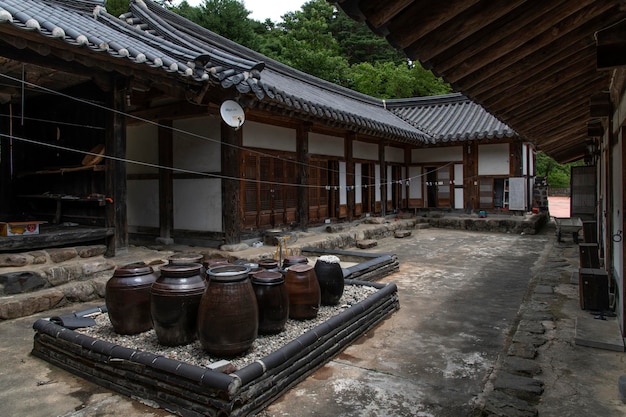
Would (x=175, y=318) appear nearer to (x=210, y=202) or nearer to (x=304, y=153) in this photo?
(x=210, y=202)

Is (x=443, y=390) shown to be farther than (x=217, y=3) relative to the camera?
No

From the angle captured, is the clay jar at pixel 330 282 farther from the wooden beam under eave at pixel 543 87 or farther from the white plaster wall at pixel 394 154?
the white plaster wall at pixel 394 154

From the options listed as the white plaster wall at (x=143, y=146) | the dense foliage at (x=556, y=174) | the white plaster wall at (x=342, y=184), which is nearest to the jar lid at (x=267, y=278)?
the white plaster wall at (x=143, y=146)

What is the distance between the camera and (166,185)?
9430 mm

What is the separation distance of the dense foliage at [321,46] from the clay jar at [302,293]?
686 inches

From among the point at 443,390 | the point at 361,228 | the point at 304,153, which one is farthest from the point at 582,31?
the point at 361,228

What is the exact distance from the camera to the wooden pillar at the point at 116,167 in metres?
6.82

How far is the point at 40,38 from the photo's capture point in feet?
16.0

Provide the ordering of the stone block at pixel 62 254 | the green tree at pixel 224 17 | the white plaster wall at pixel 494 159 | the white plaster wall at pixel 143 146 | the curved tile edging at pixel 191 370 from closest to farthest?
the curved tile edging at pixel 191 370 < the stone block at pixel 62 254 < the white plaster wall at pixel 143 146 < the white plaster wall at pixel 494 159 < the green tree at pixel 224 17

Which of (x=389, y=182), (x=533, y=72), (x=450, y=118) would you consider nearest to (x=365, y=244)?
(x=389, y=182)

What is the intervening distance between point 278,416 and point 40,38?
16.4 feet

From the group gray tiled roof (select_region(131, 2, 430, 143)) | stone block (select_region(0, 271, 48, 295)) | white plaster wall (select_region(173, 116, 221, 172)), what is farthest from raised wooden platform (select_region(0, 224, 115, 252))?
gray tiled roof (select_region(131, 2, 430, 143))

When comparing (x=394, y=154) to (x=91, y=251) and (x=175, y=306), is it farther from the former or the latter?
(x=175, y=306)

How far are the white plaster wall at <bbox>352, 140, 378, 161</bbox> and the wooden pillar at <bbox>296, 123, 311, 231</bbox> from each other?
10.5 ft
